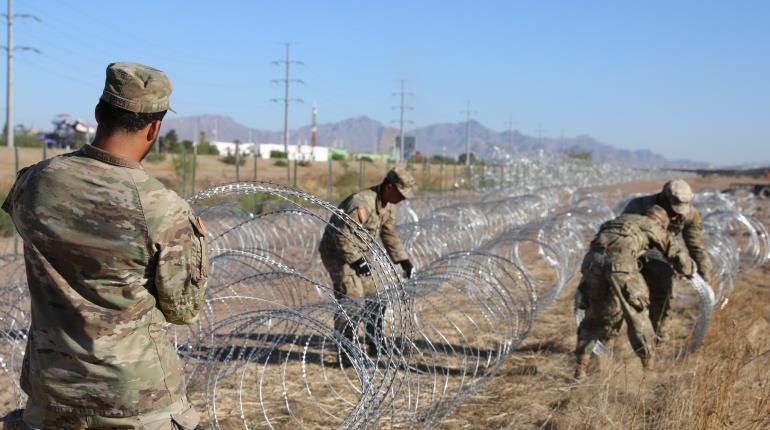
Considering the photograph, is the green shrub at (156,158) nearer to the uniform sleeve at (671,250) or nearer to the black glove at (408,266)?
the black glove at (408,266)

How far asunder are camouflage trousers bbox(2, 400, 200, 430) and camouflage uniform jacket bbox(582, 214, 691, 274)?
4.36 m

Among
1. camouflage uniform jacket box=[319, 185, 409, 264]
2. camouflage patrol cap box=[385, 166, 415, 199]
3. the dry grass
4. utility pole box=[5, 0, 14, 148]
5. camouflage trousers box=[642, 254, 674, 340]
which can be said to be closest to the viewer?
the dry grass

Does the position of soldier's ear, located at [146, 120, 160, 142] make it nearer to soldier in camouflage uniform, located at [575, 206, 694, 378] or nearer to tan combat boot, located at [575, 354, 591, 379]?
soldier in camouflage uniform, located at [575, 206, 694, 378]

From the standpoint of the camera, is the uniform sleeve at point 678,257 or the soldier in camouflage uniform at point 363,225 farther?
the soldier in camouflage uniform at point 363,225

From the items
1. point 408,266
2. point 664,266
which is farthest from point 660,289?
point 408,266

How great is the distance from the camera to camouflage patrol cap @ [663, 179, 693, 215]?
22.1ft

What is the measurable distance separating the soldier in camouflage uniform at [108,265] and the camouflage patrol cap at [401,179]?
418 centimetres

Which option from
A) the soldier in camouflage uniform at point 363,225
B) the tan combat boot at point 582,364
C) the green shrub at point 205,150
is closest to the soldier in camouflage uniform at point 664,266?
the tan combat boot at point 582,364

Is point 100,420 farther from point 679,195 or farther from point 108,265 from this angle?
point 679,195

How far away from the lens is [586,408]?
5.47 metres

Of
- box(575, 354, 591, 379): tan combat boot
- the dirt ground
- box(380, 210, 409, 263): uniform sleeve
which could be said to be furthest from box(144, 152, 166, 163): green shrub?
box(575, 354, 591, 379): tan combat boot

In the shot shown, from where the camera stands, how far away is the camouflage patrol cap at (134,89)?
2.60m

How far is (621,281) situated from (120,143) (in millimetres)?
4643

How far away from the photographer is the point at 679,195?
6742 mm
